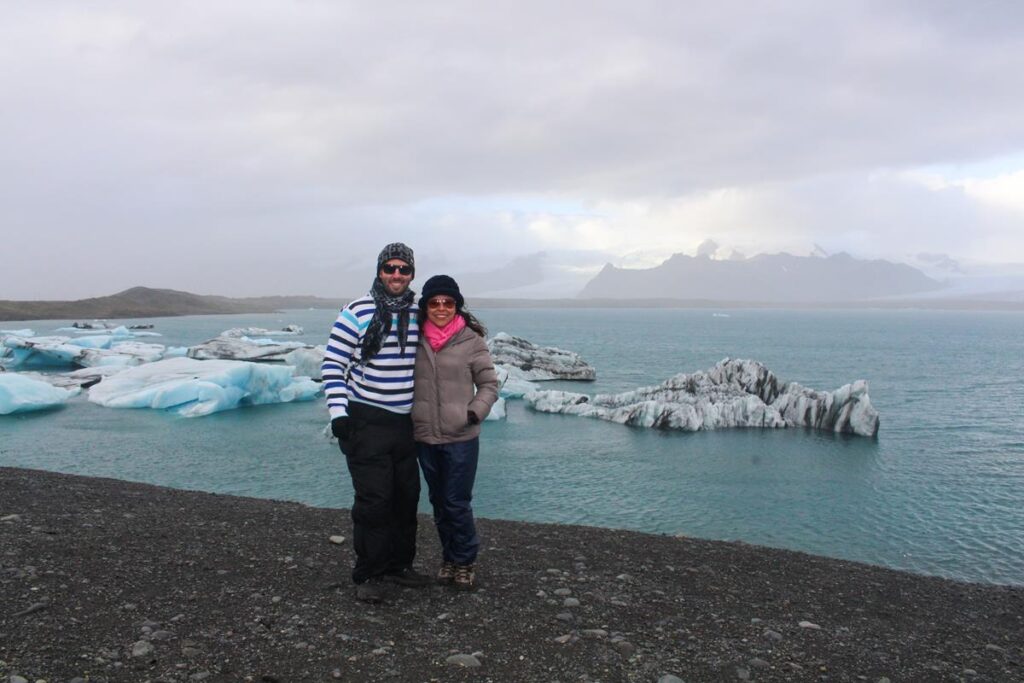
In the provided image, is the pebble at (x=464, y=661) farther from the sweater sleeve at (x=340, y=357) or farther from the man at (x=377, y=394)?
the sweater sleeve at (x=340, y=357)

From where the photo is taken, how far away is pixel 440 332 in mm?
5809

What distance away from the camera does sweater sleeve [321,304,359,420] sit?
5.53 meters

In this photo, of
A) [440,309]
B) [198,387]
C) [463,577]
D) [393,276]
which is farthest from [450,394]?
[198,387]

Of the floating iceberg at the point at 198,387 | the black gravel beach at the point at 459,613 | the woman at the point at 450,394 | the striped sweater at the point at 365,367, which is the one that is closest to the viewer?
the black gravel beach at the point at 459,613

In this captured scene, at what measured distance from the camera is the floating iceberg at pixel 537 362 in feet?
153

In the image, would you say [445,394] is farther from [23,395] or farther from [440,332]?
[23,395]

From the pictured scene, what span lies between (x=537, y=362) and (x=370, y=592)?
42048 mm

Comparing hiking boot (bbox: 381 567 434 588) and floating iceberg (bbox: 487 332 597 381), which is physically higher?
hiking boot (bbox: 381 567 434 588)

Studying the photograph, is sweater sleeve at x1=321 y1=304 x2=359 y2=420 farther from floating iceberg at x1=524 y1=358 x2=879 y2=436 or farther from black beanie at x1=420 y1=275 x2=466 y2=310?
floating iceberg at x1=524 y1=358 x2=879 y2=436

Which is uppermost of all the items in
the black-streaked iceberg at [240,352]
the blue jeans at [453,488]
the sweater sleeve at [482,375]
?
the sweater sleeve at [482,375]

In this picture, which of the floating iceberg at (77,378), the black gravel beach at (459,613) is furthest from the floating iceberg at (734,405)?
the floating iceberg at (77,378)

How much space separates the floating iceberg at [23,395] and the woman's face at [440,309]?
3055cm

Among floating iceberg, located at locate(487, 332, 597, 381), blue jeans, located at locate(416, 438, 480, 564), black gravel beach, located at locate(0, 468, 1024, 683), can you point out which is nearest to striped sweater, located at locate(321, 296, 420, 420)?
blue jeans, located at locate(416, 438, 480, 564)

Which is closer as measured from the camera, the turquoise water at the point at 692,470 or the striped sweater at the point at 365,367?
the striped sweater at the point at 365,367
